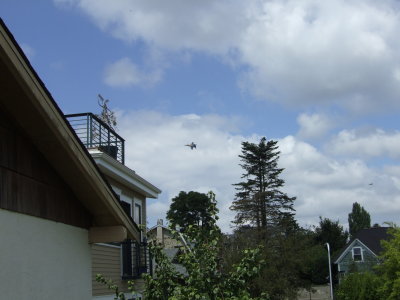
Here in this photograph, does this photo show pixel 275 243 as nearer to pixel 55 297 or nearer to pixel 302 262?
pixel 302 262

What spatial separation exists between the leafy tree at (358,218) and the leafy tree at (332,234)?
86.4 feet

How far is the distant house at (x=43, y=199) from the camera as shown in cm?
573

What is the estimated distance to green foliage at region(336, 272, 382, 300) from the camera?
29.8m

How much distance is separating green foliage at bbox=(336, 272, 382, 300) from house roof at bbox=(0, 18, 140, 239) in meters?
23.8

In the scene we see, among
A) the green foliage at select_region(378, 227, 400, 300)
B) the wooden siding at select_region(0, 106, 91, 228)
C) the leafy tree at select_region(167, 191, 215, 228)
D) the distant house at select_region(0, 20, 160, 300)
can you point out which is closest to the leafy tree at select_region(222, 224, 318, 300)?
the green foliage at select_region(378, 227, 400, 300)

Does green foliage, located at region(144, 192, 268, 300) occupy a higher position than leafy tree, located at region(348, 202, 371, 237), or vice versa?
leafy tree, located at region(348, 202, 371, 237)

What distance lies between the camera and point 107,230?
7.93 meters

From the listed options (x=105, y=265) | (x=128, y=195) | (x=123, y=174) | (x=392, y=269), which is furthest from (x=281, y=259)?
(x=105, y=265)

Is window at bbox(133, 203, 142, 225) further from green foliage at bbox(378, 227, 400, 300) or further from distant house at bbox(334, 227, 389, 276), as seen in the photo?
distant house at bbox(334, 227, 389, 276)

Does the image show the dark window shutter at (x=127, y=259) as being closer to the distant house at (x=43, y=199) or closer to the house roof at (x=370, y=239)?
the distant house at (x=43, y=199)

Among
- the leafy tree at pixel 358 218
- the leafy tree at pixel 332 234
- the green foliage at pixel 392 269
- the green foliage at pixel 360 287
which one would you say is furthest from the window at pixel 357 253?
the leafy tree at pixel 358 218

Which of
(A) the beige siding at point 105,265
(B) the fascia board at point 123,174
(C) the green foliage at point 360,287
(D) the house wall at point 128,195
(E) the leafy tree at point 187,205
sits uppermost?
(E) the leafy tree at point 187,205

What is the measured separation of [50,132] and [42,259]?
1.41 metres

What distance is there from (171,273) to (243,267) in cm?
97
